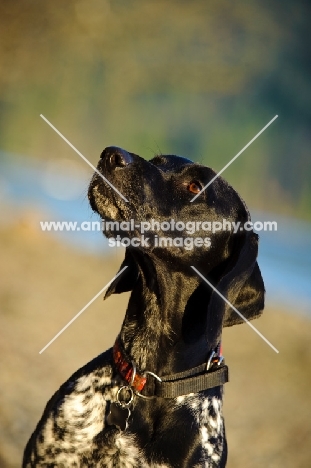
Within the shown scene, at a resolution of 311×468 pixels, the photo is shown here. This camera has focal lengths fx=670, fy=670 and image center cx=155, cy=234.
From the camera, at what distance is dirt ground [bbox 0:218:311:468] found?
5.32m

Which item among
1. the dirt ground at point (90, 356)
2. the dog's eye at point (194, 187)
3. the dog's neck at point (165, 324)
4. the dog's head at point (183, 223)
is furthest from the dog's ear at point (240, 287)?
the dirt ground at point (90, 356)

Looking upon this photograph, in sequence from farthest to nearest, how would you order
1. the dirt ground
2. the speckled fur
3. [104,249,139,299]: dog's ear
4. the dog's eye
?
the dirt ground < [104,249,139,299]: dog's ear < the dog's eye < the speckled fur

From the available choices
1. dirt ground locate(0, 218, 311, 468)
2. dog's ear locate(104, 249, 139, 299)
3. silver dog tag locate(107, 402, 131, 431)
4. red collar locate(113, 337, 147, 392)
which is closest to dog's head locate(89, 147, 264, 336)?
dog's ear locate(104, 249, 139, 299)

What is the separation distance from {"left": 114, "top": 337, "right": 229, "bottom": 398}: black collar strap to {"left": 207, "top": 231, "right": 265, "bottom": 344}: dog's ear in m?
0.16

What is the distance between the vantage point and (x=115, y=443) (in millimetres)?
2934

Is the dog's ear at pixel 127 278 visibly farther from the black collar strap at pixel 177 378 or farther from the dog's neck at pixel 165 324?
the black collar strap at pixel 177 378

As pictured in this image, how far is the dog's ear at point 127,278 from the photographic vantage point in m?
3.40

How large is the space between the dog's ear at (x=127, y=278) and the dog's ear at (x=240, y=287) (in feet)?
1.46

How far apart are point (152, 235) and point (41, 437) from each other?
1062mm

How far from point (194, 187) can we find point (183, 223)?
0.65 ft

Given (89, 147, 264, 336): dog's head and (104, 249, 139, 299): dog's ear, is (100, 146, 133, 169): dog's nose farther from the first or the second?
(104, 249, 139, 299): dog's ear

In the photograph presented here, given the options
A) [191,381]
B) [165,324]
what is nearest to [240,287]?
[165,324]

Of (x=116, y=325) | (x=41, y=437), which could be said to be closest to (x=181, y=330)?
(x=41, y=437)

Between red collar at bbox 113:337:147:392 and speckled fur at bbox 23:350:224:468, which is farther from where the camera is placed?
red collar at bbox 113:337:147:392
